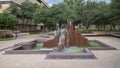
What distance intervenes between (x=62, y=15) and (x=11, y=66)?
3054 cm

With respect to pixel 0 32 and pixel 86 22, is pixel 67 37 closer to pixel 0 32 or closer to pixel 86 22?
pixel 0 32

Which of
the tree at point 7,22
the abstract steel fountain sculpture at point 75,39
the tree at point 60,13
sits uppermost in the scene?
the tree at point 60,13

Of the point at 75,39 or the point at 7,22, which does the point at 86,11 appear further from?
the point at 75,39

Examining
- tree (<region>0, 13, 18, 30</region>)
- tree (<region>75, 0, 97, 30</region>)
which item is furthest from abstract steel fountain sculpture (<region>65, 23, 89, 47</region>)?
tree (<region>75, 0, 97, 30</region>)

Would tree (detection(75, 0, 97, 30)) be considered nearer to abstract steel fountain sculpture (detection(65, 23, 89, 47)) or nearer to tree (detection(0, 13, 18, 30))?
tree (detection(0, 13, 18, 30))

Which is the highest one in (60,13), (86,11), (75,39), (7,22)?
(86,11)

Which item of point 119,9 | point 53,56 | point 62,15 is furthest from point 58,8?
point 53,56

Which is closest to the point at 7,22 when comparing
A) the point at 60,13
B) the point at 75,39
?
the point at 60,13

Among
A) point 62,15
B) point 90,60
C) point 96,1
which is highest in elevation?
point 96,1

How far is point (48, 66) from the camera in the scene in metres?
9.98

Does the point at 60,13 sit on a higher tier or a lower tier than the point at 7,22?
higher

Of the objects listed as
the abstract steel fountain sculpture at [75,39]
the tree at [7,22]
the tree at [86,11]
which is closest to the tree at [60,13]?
the tree at [7,22]

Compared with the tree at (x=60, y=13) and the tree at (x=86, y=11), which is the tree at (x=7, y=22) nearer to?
the tree at (x=60, y=13)

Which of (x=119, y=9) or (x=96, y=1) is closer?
(x=119, y=9)
